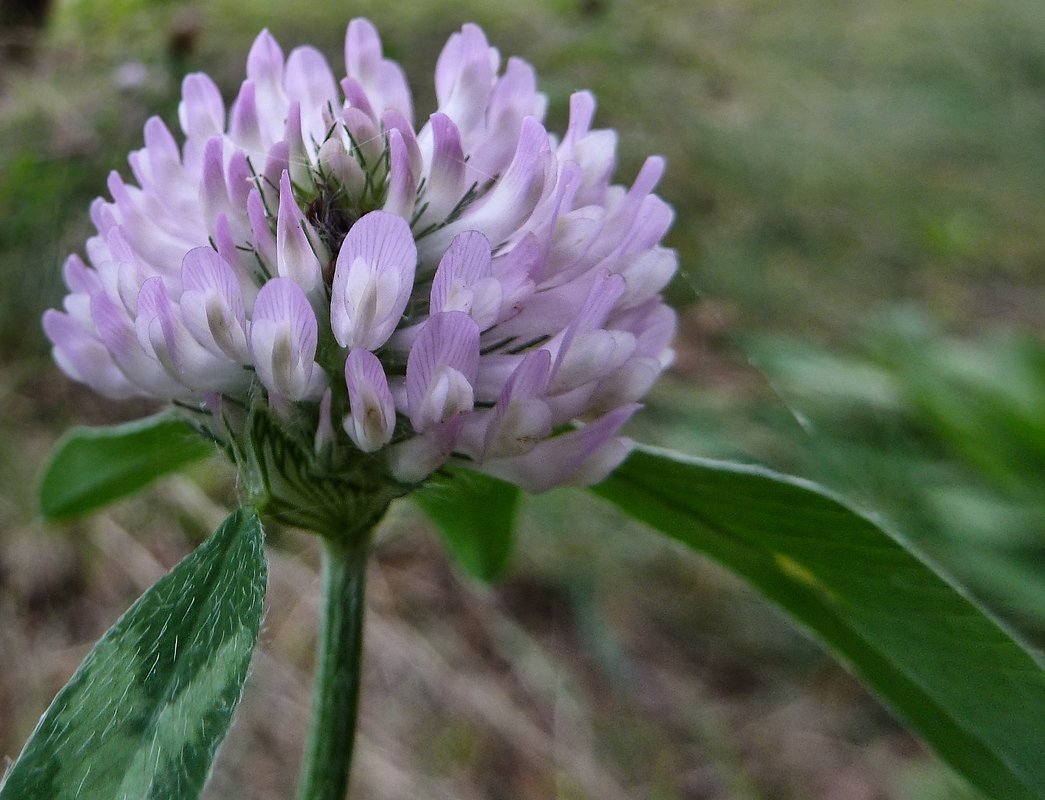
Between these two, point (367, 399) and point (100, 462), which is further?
point (100, 462)

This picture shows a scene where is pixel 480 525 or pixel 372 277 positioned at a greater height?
pixel 372 277

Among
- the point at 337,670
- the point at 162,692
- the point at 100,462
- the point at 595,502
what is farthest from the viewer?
the point at 595,502

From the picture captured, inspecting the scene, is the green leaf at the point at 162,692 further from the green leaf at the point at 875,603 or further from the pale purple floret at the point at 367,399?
the green leaf at the point at 875,603

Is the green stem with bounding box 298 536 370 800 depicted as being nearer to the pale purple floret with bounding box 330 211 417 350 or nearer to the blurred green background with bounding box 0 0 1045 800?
the blurred green background with bounding box 0 0 1045 800

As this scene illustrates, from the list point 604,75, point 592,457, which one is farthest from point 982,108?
point 592,457

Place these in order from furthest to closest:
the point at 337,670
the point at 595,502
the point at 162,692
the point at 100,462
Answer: the point at 595,502, the point at 100,462, the point at 337,670, the point at 162,692

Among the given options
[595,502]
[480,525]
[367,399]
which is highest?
[367,399]

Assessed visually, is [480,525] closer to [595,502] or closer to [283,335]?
[283,335]

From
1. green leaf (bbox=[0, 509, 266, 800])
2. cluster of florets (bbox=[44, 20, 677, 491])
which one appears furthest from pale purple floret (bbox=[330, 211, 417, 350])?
green leaf (bbox=[0, 509, 266, 800])

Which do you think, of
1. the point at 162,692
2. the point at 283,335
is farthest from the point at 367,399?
the point at 162,692
